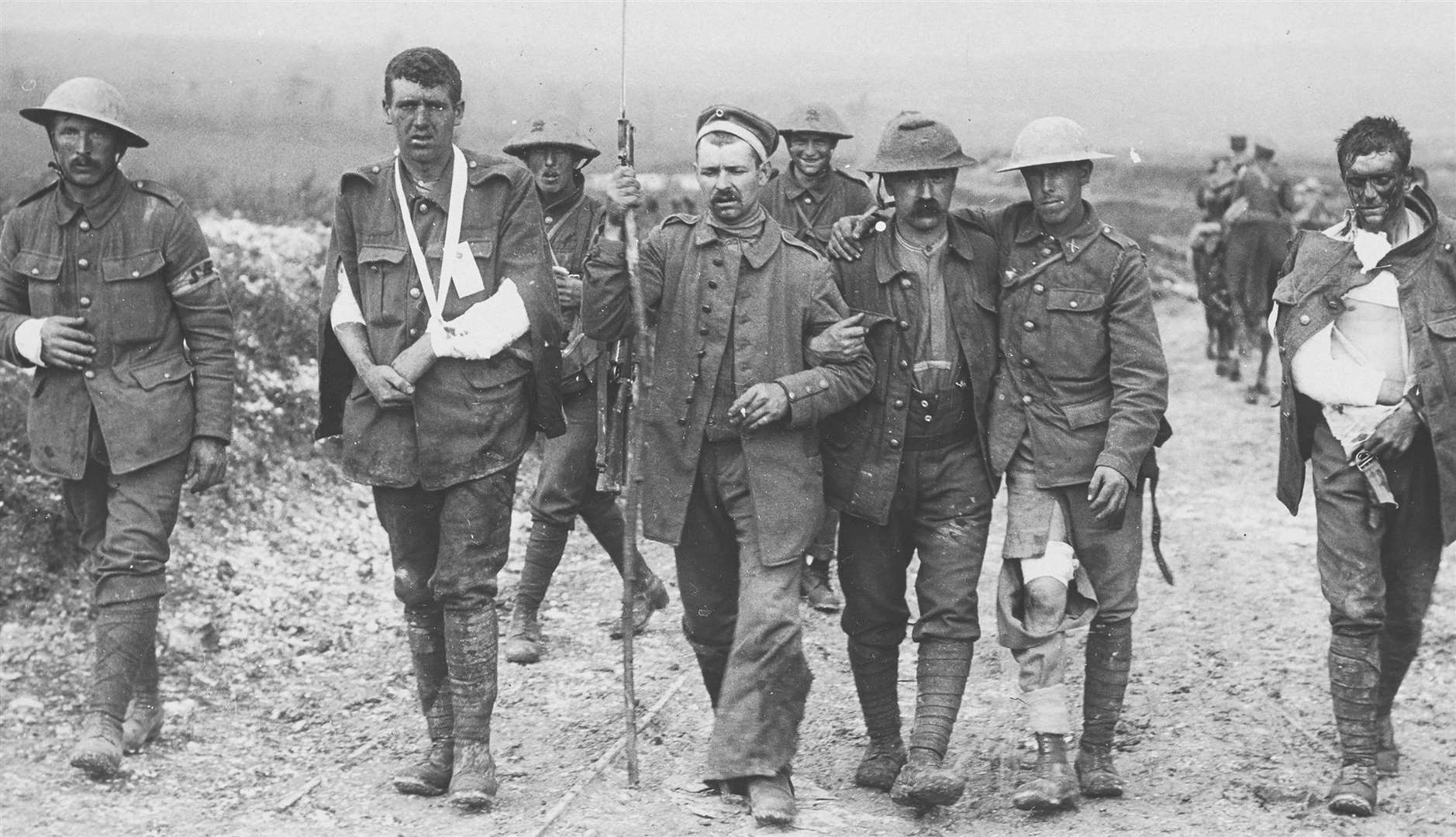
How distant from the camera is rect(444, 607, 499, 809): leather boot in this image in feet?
16.3

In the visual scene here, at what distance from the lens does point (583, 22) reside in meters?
9.91

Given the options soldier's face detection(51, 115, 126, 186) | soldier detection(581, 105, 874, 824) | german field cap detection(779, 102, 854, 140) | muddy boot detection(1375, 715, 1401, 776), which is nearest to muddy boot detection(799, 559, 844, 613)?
german field cap detection(779, 102, 854, 140)

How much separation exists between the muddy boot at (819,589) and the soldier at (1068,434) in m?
2.33

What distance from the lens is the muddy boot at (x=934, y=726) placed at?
15.8 feet

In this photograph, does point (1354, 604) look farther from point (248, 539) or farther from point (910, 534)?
point (248, 539)

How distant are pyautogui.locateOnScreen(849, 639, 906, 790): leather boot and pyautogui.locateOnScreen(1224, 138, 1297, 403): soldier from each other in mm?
9002

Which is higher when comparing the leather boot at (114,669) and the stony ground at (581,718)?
the leather boot at (114,669)

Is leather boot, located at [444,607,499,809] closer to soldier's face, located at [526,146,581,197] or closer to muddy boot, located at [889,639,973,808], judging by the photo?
muddy boot, located at [889,639,973,808]

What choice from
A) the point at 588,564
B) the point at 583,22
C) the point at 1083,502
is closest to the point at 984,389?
the point at 1083,502

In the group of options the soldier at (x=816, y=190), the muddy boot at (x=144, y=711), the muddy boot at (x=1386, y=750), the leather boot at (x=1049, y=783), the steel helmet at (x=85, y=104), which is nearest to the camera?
the leather boot at (x=1049, y=783)

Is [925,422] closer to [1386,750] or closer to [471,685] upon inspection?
[471,685]

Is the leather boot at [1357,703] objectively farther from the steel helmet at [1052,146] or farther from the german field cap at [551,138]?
the german field cap at [551,138]

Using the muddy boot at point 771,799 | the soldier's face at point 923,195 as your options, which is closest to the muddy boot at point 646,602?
the muddy boot at point 771,799

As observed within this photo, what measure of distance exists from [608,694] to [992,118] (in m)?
9.41
